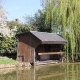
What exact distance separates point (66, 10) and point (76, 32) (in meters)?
2.56

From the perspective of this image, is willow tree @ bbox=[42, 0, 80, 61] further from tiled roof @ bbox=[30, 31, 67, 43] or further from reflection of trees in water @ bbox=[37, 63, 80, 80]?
reflection of trees in water @ bbox=[37, 63, 80, 80]

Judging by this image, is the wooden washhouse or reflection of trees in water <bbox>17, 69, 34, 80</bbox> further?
the wooden washhouse

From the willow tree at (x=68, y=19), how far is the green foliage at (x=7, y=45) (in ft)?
15.6

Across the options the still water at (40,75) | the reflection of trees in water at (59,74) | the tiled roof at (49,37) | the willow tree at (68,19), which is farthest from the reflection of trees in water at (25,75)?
the willow tree at (68,19)

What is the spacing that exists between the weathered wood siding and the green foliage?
3.41 ft

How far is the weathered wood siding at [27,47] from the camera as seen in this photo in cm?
2381

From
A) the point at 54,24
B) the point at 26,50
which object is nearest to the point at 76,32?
the point at 54,24

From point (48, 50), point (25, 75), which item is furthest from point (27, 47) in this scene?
point (25, 75)

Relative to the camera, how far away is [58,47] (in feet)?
94.6

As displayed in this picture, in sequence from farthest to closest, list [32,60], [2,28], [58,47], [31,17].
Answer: [31,17]
[58,47]
[2,28]
[32,60]

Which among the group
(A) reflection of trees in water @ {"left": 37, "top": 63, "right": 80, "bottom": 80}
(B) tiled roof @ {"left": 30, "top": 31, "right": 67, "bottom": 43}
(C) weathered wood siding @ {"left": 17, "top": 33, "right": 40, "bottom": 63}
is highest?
(B) tiled roof @ {"left": 30, "top": 31, "right": 67, "bottom": 43}

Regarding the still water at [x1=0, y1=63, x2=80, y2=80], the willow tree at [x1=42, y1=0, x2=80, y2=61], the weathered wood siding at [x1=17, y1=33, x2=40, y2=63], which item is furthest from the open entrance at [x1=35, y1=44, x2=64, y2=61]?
the still water at [x1=0, y1=63, x2=80, y2=80]

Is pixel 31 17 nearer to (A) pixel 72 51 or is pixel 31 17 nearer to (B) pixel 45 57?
(B) pixel 45 57

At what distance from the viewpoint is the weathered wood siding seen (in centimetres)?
2381
